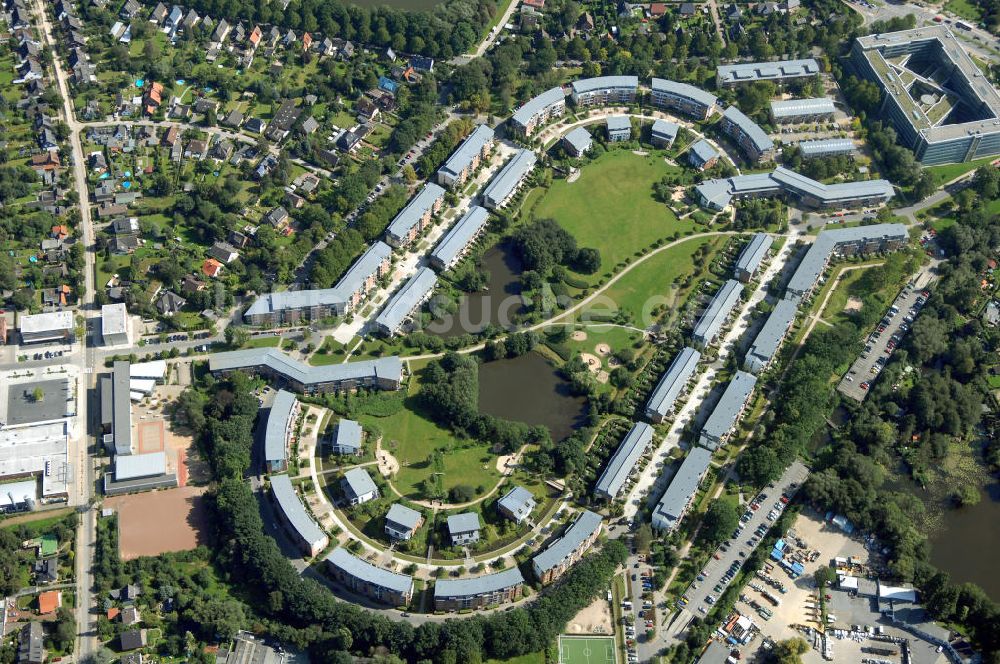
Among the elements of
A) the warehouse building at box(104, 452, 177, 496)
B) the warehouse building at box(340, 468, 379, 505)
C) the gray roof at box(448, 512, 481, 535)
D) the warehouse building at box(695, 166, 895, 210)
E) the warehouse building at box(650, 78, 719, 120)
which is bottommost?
the gray roof at box(448, 512, 481, 535)

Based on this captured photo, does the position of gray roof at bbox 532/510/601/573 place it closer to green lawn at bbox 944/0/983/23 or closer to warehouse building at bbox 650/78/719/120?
warehouse building at bbox 650/78/719/120

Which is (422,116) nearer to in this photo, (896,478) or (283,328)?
(283,328)

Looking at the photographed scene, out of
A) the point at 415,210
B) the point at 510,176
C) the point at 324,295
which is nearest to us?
the point at 324,295

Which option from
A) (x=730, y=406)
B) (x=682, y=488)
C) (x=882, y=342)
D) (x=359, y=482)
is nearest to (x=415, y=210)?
(x=359, y=482)

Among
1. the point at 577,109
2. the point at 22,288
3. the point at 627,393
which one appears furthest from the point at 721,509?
the point at 22,288

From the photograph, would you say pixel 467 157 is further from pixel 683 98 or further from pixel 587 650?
pixel 587 650

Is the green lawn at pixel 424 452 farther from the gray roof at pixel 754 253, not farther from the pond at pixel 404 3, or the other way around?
the pond at pixel 404 3

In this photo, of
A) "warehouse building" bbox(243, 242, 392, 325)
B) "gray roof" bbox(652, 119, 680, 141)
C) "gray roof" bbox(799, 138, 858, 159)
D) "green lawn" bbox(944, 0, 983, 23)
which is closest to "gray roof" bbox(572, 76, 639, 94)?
"gray roof" bbox(652, 119, 680, 141)
